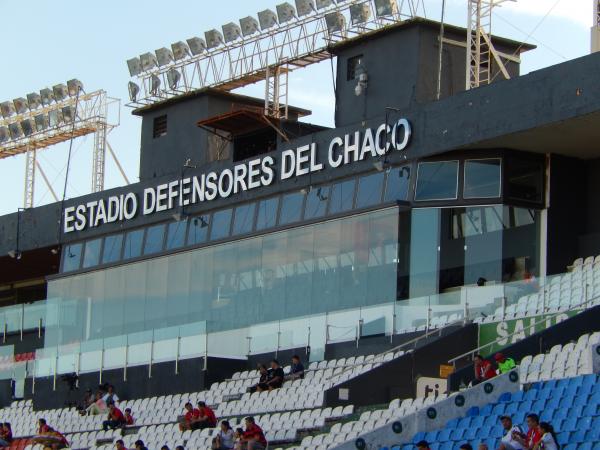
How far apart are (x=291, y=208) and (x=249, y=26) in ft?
27.8

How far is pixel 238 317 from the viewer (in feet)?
106

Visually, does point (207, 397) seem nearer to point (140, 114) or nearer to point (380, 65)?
point (380, 65)

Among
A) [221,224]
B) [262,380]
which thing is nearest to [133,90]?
[221,224]

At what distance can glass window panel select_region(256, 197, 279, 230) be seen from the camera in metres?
32.3

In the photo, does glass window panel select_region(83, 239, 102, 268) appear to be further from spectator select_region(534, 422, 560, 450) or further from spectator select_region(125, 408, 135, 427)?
spectator select_region(534, 422, 560, 450)

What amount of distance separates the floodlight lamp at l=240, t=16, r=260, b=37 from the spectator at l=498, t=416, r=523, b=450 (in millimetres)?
22178

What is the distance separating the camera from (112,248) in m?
36.5

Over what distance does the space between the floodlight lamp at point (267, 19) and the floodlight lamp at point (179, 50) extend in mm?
3446

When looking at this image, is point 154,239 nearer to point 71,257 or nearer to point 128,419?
point 71,257

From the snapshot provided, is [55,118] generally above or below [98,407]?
above

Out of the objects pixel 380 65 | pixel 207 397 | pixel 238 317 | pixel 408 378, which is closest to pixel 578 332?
pixel 408 378

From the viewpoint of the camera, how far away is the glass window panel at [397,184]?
29.4 metres

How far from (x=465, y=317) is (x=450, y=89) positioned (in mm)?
8795

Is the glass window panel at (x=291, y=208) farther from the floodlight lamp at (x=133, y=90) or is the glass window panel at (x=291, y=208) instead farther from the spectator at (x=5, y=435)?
the floodlight lamp at (x=133, y=90)
